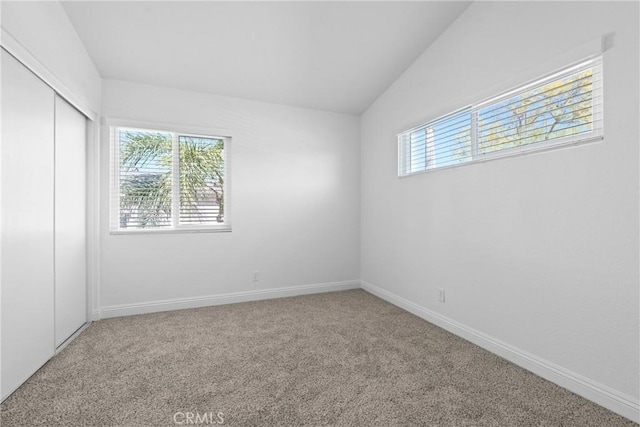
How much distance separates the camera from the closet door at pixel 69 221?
2402mm

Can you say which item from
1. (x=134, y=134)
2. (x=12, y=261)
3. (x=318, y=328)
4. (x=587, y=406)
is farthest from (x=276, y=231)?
(x=587, y=406)

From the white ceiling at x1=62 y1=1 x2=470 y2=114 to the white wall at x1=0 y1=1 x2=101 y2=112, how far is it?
115 millimetres

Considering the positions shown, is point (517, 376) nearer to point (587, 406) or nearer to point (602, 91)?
point (587, 406)

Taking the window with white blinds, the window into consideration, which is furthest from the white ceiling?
the window with white blinds

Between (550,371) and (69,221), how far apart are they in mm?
3700

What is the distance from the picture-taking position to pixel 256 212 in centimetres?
376

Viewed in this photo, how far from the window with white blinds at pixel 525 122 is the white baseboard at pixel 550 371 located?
1.40 meters

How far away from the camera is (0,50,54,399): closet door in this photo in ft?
5.85

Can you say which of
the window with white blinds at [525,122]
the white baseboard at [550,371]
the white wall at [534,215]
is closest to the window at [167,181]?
the white wall at [534,215]

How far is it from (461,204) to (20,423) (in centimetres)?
316

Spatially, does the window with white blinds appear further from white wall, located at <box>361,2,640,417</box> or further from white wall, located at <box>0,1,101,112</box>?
white wall, located at <box>0,1,101,112</box>

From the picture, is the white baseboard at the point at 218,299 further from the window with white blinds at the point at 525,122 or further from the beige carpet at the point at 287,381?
the window with white blinds at the point at 525,122

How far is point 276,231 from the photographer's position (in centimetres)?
387

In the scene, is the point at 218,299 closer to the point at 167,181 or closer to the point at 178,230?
the point at 178,230
